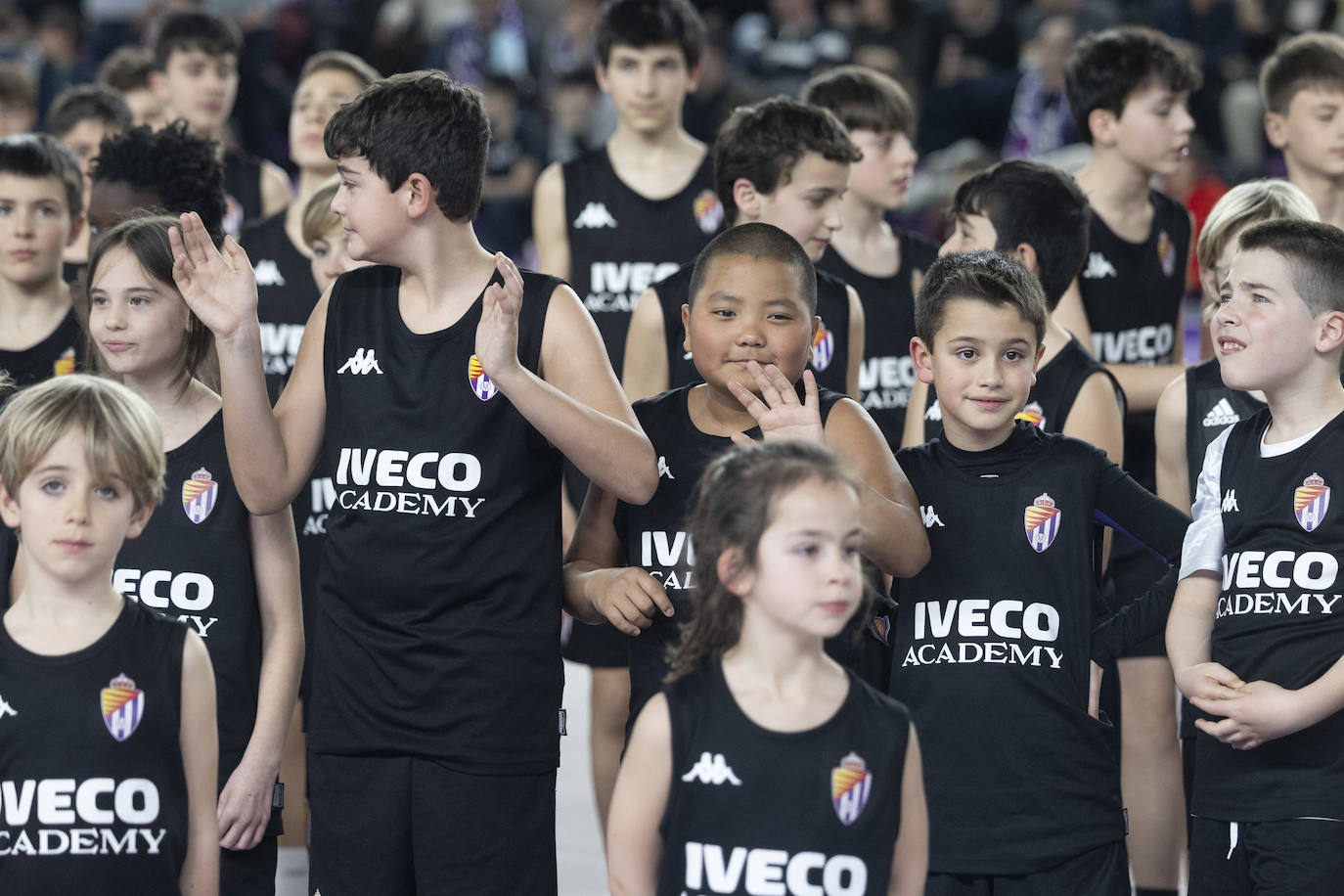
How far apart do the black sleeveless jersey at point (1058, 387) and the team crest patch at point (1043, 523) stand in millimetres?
559

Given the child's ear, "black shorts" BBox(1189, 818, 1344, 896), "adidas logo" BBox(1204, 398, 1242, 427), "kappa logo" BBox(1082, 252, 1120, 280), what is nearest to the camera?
"black shorts" BBox(1189, 818, 1344, 896)

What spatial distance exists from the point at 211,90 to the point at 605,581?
14.4 feet

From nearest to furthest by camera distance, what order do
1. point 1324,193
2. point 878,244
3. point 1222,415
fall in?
point 1222,415 → point 878,244 → point 1324,193

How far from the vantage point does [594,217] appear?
5.91m

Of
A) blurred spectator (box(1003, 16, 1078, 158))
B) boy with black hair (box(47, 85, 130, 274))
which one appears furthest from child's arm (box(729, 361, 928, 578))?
blurred spectator (box(1003, 16, 1078, 158))

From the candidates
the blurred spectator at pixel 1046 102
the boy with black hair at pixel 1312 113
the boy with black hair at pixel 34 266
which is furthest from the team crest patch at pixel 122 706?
the blurred spectator at pixel 1046 102

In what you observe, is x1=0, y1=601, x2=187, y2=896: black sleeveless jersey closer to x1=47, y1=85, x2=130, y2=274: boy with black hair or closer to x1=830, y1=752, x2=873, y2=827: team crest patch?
x1=830, y1=752, x2=873, y2=827: team crest patch

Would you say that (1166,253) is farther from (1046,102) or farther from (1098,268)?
(1046,102)

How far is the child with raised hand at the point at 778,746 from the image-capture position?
2914 mm

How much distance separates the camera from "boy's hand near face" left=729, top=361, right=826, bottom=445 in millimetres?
3312

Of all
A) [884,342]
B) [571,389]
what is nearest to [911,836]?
[571,389]

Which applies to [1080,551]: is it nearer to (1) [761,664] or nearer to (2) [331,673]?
(1) [761,664]

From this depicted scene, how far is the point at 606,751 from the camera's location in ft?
18.1

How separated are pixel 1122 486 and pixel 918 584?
19.3 inches
